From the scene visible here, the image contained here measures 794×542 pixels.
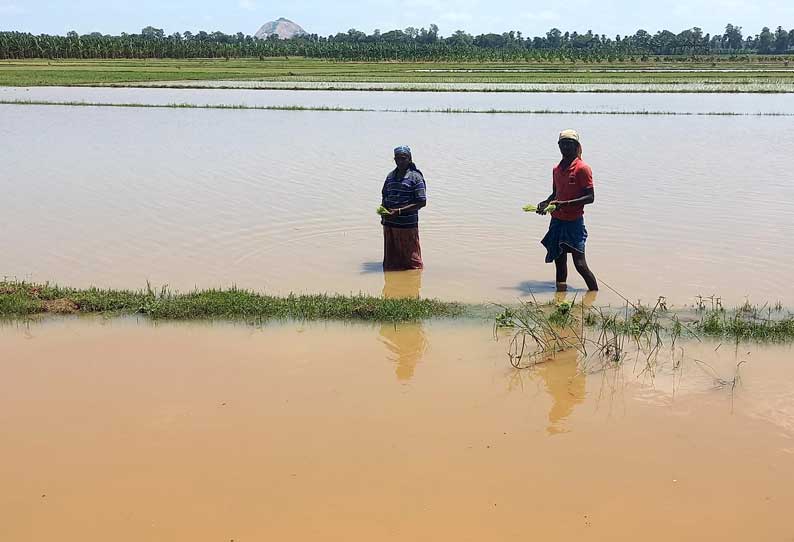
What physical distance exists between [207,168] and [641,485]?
10.6 m

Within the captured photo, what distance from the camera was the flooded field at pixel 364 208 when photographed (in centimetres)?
744

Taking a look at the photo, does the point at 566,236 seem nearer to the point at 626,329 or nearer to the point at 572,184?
the point at 572,184

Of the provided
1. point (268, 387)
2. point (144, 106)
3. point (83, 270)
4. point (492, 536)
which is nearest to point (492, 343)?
point (268, 387)

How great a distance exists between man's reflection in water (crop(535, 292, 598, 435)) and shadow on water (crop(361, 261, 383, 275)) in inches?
94.4

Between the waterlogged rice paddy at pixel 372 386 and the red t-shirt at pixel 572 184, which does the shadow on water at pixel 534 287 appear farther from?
the red t-shirt at pixel 572 184

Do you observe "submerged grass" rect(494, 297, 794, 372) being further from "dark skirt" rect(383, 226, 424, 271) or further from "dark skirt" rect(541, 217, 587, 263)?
"dark skirt" rect(383, 226, 424, 271)

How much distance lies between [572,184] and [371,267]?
2.28 m

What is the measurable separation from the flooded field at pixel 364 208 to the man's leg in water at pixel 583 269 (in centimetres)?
43

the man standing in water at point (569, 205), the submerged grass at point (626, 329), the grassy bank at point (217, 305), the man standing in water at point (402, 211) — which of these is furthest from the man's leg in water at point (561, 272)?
the man standing in water at point (402, 211)

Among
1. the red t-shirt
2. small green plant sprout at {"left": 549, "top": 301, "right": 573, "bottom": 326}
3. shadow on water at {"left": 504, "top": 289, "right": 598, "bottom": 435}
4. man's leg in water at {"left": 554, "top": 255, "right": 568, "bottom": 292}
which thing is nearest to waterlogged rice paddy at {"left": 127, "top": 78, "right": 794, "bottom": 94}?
man's leg in water at {"left": 554, "top": 255, "right": 568, "bottom": 292}

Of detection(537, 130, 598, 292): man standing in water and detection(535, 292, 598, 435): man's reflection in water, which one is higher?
detection(537, 130, 598, 292): man standing in water

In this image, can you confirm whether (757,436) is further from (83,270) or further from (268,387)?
(83,270)

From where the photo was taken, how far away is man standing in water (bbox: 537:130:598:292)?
6.23 metres

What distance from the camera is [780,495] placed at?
11.9 ft
